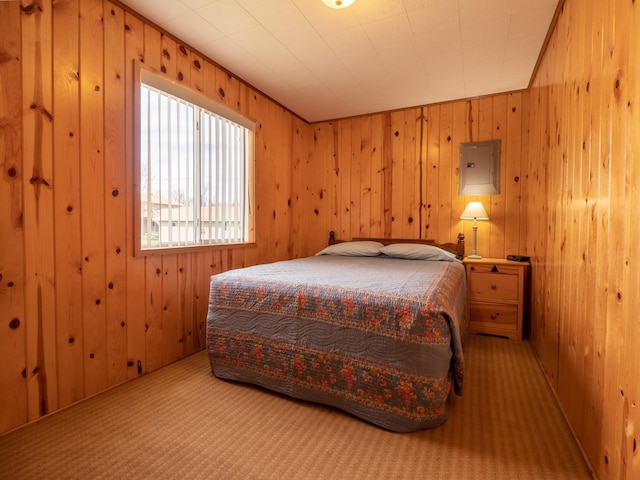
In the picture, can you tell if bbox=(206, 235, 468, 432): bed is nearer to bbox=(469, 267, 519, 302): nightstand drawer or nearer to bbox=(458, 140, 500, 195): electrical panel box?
bbox=(469, 267, 519, 302): nightstand drawer

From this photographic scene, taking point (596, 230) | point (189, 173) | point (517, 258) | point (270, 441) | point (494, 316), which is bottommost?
point (270, 441)

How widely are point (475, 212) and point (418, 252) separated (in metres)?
0.65

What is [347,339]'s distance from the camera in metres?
1.58

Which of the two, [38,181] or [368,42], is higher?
[368,42]

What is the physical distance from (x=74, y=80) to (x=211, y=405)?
1855mm

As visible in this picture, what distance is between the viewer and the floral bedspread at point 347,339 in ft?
4.70

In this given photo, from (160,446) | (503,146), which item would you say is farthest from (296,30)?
(160,446)

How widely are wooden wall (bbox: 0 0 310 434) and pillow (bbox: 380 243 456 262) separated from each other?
6.18 feet

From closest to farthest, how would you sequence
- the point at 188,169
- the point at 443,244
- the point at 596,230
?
1. the point at 596,230
2. the point at 188,169
3. the point at 443,244

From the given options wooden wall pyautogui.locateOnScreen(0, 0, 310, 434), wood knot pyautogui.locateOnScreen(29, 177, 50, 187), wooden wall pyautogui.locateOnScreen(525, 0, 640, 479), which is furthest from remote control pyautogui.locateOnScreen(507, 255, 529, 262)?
wood knot pyautogui.locateOnScreen(29, 177, 50, 187)

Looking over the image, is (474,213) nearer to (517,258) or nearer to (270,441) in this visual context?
(517,258)

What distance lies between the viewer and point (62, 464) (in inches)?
50.0

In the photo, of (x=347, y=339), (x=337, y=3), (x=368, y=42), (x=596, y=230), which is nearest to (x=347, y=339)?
(x=347, y=339)

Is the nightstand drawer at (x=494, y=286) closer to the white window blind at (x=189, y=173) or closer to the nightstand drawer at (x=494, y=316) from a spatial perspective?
the nightstand drawer at (x=494, y=316)
